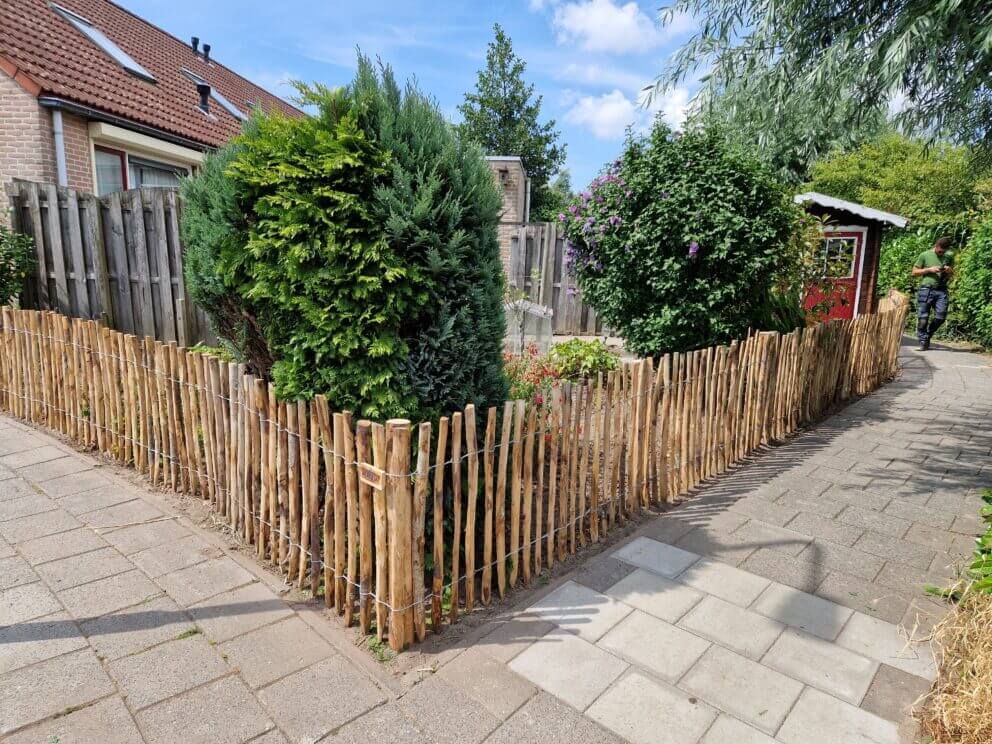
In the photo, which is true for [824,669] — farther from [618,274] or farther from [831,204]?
[831,204]

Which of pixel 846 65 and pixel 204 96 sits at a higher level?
pixel 204 96

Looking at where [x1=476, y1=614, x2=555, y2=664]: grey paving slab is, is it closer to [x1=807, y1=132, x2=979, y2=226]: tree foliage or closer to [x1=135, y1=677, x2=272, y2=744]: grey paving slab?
[x1=135, y1=677, x2=272, y2=744]: grey paving slab

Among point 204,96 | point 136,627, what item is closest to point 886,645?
point 136,627

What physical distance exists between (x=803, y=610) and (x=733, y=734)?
42.1 inches

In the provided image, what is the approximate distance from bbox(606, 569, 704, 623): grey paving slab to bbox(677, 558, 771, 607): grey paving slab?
9cm

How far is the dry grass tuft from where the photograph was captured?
79.8 inches

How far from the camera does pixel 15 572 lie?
3.13 m

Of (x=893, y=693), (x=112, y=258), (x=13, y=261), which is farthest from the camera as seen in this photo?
(x=112, y=258)

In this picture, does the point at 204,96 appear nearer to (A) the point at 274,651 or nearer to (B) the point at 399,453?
(B) the point at 399,453

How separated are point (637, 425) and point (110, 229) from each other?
6.96m

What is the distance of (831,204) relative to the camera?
1275cm

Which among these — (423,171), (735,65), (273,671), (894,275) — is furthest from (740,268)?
(894,275)

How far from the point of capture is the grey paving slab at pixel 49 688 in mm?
2225

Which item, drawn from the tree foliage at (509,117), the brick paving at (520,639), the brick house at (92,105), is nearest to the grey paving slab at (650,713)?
the brick paving at (520,639)
